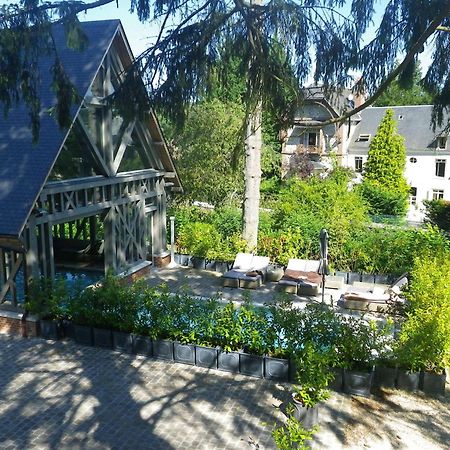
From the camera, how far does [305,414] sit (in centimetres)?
692

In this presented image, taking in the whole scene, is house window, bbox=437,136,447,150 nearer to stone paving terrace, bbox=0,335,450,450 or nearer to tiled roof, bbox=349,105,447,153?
tiled roof, bbox=349,105,447,153

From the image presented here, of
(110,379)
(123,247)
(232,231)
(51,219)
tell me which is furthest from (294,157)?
(110,379)

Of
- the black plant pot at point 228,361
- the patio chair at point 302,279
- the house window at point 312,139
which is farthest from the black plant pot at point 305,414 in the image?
the house window at point 312,139

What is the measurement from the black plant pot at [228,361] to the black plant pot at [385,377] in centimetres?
238

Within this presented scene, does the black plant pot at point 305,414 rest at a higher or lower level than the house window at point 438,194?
lower

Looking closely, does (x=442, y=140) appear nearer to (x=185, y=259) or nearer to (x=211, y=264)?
(x=211, y=264)

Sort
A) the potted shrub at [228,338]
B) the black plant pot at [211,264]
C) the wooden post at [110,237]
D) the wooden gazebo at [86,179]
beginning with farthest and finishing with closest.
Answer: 1. the black plant pot at [211,264]
2. the wooden post at [110,237]
3. the wooden gazebo at [86,179]
4. the potted shrub at [228,338]

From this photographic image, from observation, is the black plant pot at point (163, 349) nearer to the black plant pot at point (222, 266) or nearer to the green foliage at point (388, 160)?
the black plant pot at point (222, 266)

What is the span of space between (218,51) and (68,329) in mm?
6421

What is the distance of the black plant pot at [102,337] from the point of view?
9.59 meters

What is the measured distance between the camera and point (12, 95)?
7387 millimetres

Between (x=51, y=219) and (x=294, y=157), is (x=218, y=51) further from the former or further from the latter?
(x=294, y=157)

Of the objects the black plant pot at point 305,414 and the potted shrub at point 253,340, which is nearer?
A: the black plant pot at point 305,414

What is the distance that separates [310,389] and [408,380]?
7.27 feet
